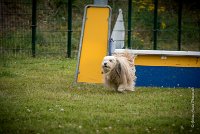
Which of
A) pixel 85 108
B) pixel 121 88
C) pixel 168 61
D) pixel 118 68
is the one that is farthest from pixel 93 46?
pixel 85 108

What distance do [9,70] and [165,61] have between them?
14.2 ft

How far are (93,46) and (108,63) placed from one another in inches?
41.8

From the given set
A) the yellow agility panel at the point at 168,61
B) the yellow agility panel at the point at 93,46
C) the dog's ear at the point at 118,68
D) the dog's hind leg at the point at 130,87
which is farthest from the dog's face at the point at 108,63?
the yellow agility panel at the point at 168,61

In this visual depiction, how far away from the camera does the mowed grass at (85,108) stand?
8.04m

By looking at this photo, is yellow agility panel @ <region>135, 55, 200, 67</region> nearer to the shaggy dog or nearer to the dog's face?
the shaggy dog

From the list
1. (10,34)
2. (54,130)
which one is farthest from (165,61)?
(10,34)

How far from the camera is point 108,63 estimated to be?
11414 millimetres

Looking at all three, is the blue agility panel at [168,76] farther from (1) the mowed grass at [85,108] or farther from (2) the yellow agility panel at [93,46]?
(2) the yellow agility panel at [93,46]

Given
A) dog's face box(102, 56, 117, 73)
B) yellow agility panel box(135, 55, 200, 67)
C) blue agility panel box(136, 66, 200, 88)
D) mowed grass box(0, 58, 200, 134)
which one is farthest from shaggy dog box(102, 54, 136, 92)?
blue agility panel box(136, 66, 200, 88)

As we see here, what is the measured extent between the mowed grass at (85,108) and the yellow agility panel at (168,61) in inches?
21.2

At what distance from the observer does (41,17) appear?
19.4m

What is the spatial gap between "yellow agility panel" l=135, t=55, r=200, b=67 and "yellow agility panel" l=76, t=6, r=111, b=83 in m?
0.79

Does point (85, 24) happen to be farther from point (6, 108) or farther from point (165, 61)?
point (6, 108)

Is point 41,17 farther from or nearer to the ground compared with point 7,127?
farther from the ground
